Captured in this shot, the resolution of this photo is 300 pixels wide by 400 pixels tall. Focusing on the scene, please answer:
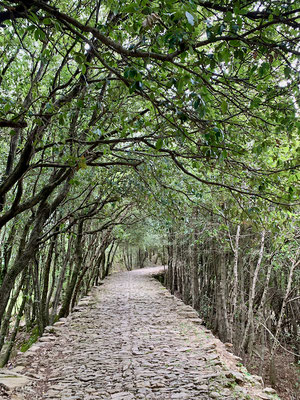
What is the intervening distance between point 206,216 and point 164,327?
169 inches

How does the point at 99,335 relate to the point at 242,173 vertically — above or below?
below

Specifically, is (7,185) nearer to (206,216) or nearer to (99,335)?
(99,335)

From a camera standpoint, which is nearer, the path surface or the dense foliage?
the dense foliage

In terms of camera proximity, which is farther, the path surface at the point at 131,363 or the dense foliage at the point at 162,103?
the path surface at the point at 131,363

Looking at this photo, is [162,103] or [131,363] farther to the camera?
[131,363]

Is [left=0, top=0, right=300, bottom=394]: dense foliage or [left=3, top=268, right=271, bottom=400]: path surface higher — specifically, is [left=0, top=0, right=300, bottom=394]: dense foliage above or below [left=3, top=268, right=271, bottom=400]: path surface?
above

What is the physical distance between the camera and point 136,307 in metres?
12.6

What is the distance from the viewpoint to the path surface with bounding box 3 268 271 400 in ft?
15.6

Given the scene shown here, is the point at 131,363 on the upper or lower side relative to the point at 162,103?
lower

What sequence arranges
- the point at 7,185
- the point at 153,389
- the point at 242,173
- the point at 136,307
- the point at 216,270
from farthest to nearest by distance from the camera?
the point at 216,270 → the point at 136,307 → the point at 153,389 → the point at 7,185 → the point at 242,173

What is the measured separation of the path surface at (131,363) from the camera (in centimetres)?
475

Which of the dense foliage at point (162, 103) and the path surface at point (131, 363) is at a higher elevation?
the dense foliage at point (162, 103)

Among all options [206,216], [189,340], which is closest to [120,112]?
[189,340]

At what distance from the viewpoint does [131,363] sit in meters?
6.13
